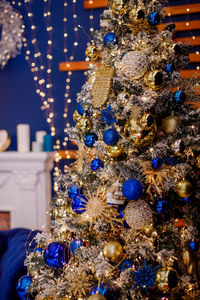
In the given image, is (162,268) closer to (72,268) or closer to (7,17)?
(72,268)

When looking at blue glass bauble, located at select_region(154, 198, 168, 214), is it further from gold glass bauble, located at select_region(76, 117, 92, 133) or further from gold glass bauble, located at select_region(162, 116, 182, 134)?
gold glass bauble, located at select_region(76, 117, 92, 133)

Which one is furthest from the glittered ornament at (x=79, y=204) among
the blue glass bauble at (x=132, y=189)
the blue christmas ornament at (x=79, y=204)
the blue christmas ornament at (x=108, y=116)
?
the blue christmas ornament at (x=108, y=116)

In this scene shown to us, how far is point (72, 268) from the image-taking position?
3.52 ft

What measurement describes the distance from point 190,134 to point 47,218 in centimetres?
176

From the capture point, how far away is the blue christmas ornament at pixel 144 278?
0.94 meters

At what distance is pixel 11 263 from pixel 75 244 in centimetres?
62

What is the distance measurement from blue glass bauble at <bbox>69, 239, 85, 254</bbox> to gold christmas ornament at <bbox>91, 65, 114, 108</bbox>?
1.79ft

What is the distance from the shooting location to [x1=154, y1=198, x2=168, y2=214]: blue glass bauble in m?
1.00

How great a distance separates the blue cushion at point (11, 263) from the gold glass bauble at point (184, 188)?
2.46 feet

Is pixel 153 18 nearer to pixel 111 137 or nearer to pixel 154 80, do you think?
pixel 154 80

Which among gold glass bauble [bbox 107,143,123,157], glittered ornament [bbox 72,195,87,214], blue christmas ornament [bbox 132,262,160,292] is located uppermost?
gold glass bauble [bbox 107,143,123,157]

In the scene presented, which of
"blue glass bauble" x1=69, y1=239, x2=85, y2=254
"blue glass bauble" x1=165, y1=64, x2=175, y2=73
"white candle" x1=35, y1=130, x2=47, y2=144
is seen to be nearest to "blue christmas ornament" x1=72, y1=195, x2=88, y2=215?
"blue glass bauble" x1=69, y1=239, x2=85, y2=254

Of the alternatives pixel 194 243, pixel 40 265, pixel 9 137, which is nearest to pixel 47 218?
pixel 9 137

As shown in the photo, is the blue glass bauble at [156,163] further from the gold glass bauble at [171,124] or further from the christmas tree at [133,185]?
the gold glass bauble at [171,124]
